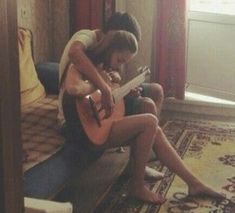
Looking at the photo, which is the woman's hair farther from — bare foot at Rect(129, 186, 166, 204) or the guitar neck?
bare foot at Rect(129, 186, 166, 204)

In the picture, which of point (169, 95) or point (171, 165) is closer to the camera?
point (171, 165)

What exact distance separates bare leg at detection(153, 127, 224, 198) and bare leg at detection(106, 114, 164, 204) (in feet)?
0.21

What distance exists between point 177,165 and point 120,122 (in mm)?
334

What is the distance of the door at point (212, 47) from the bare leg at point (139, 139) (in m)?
1.70

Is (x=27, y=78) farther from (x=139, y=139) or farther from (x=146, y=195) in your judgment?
(x=146, y=195)

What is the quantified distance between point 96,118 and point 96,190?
1.32 ft

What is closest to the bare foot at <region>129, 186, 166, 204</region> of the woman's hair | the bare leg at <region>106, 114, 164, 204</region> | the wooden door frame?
the bare leg at <region>106, 114, 164, 204</region>

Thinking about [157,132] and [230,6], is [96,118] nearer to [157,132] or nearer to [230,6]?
[157,132]

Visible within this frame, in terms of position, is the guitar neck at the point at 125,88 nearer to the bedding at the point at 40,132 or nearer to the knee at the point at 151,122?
the knee at the point at 151,122

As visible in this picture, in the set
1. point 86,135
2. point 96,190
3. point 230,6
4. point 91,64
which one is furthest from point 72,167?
point 230,6

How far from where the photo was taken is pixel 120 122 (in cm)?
206

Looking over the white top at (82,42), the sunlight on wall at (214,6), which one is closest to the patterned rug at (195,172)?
the white top at (82,42)

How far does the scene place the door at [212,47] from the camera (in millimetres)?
3521

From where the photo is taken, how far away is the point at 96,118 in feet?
6.58
